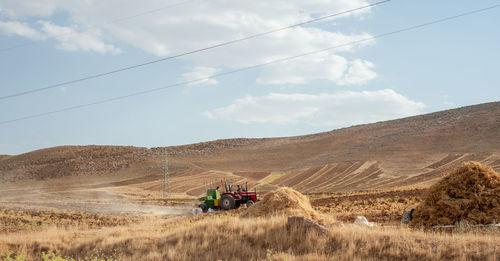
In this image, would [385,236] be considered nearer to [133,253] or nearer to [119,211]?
[133,253]

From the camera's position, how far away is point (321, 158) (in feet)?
281

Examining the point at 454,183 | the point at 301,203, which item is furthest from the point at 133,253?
the point at 454,183

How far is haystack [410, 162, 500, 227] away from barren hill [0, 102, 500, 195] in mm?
35384

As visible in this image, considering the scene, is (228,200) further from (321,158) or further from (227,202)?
(321,158)

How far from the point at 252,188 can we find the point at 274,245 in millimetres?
54287

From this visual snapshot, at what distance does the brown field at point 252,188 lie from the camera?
12062 mm

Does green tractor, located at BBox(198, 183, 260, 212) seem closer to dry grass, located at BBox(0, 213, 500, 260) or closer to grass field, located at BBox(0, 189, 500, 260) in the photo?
grass field, located at BBox(0, 189, 500, 260)

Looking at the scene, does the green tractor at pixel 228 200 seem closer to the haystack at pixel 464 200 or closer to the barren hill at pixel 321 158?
the haystack at pixel 464 200

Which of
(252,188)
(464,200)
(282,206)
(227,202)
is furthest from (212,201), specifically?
(252,188)

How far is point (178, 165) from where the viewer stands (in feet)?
328

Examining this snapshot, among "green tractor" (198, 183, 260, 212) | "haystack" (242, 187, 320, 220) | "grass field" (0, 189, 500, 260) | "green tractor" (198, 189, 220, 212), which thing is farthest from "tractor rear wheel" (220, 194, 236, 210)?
"grass field" (0, 189, 500, 260)

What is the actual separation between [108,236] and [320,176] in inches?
2178

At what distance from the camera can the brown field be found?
1206 cm

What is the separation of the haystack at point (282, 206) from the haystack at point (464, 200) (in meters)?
4.22
